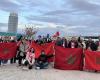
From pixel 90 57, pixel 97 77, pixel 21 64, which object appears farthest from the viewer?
pixel 21 64

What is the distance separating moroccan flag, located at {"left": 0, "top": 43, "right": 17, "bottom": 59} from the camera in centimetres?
1716

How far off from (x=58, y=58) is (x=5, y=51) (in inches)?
130

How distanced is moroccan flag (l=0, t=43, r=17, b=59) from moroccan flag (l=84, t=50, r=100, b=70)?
4561 mm

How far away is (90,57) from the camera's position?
15.9 metres

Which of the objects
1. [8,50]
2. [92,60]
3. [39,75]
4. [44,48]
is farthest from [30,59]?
[92,60]

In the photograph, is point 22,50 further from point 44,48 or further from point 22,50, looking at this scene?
point 44,48

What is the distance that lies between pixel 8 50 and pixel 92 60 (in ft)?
16.9

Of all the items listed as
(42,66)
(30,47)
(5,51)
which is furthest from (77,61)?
(5,51)

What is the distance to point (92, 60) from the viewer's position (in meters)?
15.9

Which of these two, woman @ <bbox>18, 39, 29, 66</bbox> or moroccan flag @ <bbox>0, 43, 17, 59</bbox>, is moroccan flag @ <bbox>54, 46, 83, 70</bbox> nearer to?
woman @ <bbox>18, 39, 29, 66</bbox>

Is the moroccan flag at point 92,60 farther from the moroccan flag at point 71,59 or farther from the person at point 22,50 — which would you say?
the person at point 22,50

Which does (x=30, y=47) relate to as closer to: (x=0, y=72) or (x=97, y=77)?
(x=0, y=72)

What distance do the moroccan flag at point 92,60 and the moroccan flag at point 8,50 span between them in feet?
15.0

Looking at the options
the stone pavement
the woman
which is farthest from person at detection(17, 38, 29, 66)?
the stone pavement
